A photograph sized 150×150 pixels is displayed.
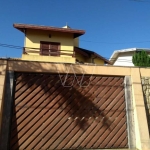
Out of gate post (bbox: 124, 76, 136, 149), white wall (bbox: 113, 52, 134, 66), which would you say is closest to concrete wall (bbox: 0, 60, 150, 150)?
gate post (bbox: 124, 76, 136, 149)

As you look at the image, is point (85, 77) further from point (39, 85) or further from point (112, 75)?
point (39, 85)

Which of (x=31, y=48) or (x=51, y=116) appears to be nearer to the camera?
(x=51, y=116)

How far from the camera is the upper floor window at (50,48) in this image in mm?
13750

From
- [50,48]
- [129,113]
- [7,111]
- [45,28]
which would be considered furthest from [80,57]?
[7,111]

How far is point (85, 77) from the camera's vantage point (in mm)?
5281

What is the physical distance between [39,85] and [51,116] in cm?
103

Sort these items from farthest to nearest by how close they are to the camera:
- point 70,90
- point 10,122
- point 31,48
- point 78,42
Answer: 1. point 78,42
2. point 31,48
3. point 70,90
4. point 10,122

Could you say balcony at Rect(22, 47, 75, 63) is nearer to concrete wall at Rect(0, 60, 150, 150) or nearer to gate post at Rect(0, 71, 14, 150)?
concrete wall at Rect(0, 60, 150, 150)

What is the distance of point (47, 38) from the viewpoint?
1407 centimetres

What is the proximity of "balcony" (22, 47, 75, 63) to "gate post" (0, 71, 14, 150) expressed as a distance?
7.87 meters

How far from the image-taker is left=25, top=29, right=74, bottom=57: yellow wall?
13.7 meters

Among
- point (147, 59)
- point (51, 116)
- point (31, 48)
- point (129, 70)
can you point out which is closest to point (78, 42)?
point (31, 48)

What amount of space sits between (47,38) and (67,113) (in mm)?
10465

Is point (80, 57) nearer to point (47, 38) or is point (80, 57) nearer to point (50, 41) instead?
point (50, 41)
